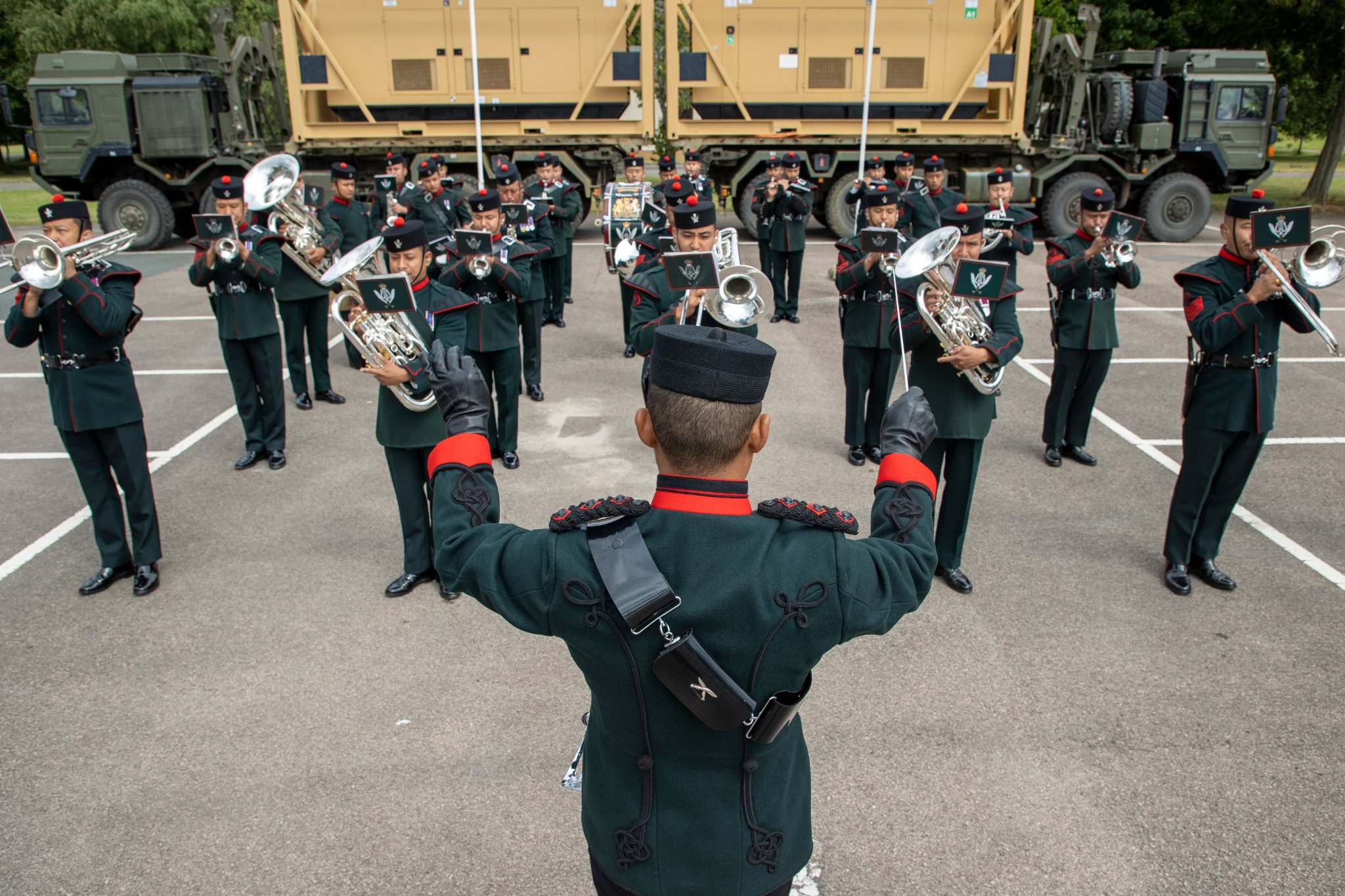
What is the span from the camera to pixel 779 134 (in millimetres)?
17750

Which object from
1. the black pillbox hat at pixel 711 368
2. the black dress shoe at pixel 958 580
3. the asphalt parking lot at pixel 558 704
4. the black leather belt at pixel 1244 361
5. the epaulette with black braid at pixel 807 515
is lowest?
the asphalt parking lot at pixel 558 704

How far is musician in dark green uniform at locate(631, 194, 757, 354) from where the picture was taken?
5387mm

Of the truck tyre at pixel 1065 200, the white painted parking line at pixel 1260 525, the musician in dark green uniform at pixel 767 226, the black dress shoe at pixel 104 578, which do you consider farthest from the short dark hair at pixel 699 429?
the truck tyre at pixel 1065 200

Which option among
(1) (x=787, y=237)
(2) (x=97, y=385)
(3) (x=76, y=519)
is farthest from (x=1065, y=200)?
(2) (x=97, y=385)

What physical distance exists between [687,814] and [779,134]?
1702 centimetres

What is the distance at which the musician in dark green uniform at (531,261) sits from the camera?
28.8 feet

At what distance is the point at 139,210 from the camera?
56.9ft

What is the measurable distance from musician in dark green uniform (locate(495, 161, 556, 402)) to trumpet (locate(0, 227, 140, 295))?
326 cm

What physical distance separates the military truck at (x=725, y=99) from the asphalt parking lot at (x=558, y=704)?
11.6m

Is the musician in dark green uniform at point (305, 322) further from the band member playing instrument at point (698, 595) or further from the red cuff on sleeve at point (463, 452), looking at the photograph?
the band member playing instrument at point (698, 595)

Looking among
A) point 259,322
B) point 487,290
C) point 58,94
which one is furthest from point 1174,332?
point 58,94

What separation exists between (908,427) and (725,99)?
16.7 meters

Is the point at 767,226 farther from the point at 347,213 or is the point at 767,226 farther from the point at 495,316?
the point at 495,316

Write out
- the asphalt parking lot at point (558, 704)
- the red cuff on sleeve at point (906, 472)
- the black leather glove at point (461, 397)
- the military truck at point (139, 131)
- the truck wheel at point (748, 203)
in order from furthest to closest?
the truck wheel at point (748, 203), the military truck at point (139, 131), the asphalt parking lot at point (558, 704), the black leather glove at point (461, 397), the red cuff on sleeve at point (906, 472)
